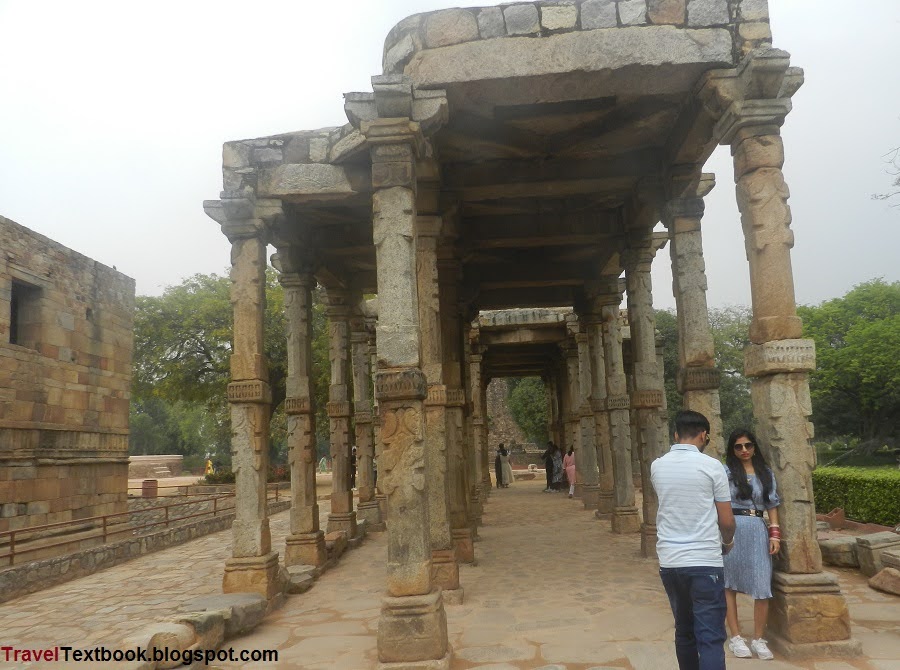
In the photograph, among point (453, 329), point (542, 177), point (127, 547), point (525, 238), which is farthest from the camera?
point (127, 547)

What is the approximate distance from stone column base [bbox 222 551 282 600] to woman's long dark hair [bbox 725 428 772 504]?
4.53m

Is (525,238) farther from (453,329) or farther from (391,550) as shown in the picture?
(391,550)

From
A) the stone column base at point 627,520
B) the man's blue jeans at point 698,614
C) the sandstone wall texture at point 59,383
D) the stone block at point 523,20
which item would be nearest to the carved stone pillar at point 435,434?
the stone block at point 523,20

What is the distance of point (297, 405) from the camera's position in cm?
872

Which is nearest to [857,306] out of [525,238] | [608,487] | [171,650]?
[608,487]

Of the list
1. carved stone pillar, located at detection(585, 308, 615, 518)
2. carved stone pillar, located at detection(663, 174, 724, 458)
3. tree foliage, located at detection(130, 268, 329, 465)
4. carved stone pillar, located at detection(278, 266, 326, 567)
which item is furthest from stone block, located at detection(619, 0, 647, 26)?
tree foliage, located at detection(130, 268, 329, 465)

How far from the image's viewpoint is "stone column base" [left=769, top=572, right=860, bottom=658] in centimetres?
444

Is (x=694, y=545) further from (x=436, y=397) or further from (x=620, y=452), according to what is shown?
(x=620, y=452)

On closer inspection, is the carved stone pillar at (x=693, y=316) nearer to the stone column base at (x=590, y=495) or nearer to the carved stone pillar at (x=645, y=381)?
the carved stone pillar at (x=645, y=381)

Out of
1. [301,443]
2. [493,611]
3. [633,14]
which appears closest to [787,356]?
[633,14]

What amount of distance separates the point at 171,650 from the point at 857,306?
36872 mm

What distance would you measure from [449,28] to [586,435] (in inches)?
426

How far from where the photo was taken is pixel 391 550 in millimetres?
4941

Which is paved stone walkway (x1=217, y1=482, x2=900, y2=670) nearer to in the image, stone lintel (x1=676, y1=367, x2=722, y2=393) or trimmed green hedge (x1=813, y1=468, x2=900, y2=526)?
stone lintel (x1=676, y1=367, x2=722, y2=393)
